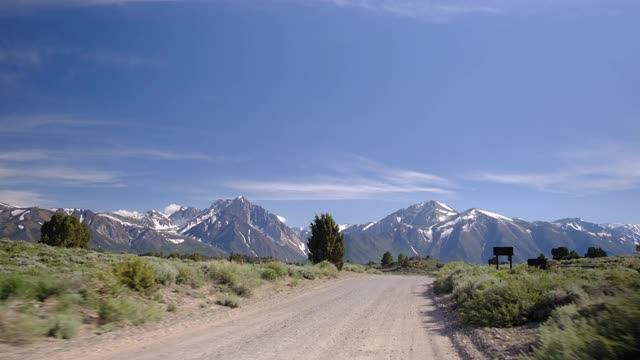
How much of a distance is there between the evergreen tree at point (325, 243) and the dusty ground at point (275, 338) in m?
38.9

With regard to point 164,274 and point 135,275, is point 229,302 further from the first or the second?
point 135,275

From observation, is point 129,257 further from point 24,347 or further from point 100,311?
point 24,347

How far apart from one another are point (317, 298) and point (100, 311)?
12570 mm

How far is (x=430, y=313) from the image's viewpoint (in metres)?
18.8

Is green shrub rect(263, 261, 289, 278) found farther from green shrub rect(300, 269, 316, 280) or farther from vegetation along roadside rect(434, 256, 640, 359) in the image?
vegetation along roadside rect(434, 256, 640, 359)

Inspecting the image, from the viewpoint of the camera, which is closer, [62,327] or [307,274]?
[62,327]

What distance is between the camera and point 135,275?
1688cm

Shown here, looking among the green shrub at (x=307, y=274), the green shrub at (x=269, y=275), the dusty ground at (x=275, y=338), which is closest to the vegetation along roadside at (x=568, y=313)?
the dusty ground at (x=275, y=338)

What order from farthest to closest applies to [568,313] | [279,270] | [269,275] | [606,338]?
[279,270], [269,275], [568,313], [606,338]

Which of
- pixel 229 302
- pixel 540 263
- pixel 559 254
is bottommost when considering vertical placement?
pixel 229 302

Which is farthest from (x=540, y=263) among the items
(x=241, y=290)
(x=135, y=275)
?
(x=135, y=275)

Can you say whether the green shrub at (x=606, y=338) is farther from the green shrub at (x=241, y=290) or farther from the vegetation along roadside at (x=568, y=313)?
the green shrub at (x=241, y=290)

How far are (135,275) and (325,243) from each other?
4178cm

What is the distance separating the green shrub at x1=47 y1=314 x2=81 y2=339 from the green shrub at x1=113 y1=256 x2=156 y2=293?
5.06 m
